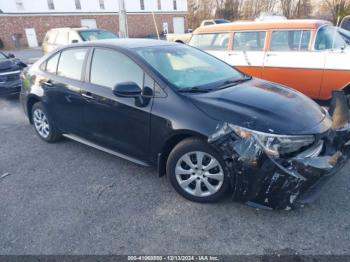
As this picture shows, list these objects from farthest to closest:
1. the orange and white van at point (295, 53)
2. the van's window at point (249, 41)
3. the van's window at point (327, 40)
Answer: the van's window at point (249, 41), the van's window at point (327, 40), the orange and white van at point (295, 53)

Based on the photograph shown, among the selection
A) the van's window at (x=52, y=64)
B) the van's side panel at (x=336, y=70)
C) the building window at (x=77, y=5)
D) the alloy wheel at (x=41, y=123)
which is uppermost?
the building window at (x=77, y=5)

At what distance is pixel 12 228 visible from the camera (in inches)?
111

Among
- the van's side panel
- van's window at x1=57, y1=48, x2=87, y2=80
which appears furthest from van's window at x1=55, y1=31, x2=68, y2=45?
the van's side panel

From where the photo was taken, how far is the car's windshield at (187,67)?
3.35m

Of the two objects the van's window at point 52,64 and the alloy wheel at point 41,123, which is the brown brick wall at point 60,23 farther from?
the van's window at point 52,64

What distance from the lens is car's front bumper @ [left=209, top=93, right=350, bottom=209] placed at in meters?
2.54

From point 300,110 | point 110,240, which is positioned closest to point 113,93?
point 110,240

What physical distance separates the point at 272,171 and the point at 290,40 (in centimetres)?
435

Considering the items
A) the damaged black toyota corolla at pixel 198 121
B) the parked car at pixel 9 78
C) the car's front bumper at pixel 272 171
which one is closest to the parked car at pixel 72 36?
the parked car at pixel 9 78

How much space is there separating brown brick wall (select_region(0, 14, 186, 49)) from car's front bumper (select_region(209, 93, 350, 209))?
109 ft

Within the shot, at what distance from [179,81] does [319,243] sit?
2.06m

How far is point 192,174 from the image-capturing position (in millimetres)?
3049

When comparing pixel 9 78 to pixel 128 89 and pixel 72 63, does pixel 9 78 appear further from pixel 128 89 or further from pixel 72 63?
pixel 128 89

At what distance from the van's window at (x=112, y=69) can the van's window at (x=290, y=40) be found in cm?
391
